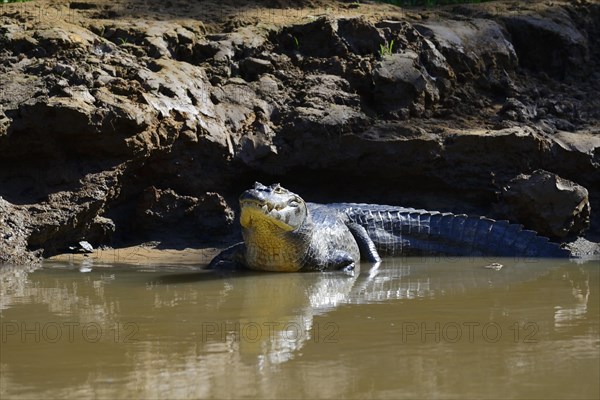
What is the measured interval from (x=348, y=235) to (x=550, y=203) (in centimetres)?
191

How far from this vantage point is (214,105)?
29.2ft

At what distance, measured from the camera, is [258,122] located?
8.98 m

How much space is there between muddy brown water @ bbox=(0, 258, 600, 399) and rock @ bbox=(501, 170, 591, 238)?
64.9 inches

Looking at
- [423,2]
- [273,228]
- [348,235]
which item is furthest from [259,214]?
[423,2]

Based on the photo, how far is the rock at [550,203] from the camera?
27.7 feet

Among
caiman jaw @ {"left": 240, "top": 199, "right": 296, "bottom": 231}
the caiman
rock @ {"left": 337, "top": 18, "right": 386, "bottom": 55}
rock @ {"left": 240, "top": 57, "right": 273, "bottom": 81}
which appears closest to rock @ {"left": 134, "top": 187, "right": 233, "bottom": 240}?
the caiman

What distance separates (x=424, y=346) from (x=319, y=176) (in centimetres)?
516

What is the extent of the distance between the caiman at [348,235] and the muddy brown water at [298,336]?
61 cm

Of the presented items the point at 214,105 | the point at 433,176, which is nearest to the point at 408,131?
the point at 433,176

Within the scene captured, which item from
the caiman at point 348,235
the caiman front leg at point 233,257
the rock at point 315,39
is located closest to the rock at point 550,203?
the caiman at point 348,235

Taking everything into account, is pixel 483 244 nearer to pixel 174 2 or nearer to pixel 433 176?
pixel 433 176

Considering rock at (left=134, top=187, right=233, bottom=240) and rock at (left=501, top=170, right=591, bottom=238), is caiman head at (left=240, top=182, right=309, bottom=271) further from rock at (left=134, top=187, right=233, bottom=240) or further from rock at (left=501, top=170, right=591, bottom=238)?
rock at (left=501, top=170, right=591, bottom=238)

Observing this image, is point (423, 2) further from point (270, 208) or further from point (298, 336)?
point (298, 336)

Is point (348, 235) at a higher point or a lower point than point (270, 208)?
lower
